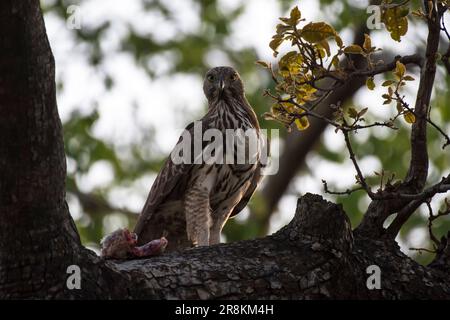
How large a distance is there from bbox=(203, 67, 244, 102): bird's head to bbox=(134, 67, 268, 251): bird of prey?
0.19 meters

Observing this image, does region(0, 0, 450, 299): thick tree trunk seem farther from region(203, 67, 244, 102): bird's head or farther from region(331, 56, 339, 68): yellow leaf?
region(203, 67, 244, 102): bird's head

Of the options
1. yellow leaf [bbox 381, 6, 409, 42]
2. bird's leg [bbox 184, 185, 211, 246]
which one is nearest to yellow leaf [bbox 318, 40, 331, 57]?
yellow leaf [bbox 381, 6, 409, 42]

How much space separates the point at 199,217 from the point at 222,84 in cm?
132

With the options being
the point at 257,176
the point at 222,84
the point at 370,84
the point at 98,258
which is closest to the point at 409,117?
the point at 370,84

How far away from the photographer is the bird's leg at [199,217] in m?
6.34

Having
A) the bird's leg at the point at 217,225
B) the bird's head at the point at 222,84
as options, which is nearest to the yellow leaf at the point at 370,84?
the bird's leg at the point at 217,225

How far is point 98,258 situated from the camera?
389 centimetres

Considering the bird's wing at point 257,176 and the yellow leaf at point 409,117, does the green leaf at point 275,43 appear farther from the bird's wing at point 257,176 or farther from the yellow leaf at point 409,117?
the bird's wing at point 257,176

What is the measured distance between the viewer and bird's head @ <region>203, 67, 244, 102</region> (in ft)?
23.5

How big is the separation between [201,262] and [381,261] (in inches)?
37.5

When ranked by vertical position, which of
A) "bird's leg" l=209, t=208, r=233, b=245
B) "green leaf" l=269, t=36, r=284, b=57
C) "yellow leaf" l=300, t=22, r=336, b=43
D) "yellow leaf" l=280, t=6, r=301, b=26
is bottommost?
"bird's leg" l=209, t=208, r=233, b=245

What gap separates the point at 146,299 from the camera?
387 cm

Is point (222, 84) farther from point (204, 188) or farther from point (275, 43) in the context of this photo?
point (275, 43)

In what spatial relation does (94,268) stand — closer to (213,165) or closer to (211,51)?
(213,165)
